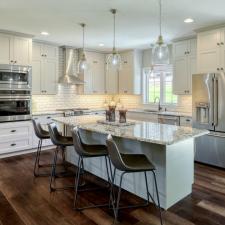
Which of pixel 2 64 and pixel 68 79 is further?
pixel 68 79

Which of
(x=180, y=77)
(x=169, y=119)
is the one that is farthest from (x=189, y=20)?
(x=169, y=119)

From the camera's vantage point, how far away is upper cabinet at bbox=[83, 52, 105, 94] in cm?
675

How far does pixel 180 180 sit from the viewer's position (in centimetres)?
296

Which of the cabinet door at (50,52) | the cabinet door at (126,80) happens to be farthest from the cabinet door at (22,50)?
the cabinet door at (126,80)

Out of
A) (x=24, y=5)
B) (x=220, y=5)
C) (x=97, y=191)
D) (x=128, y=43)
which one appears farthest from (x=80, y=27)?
(x=97, y=191)

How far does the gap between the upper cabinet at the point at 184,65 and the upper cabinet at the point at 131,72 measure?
1417mm

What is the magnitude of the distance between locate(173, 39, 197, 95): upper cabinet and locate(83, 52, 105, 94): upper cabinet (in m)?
2.44

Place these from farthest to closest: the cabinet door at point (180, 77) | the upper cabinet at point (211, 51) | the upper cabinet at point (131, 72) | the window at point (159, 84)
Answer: the upper cabinet at point (131, 72) → the window at point (159, 84) → the cabinet door at point (180, 77) → the upper cabinet at point (211, 51)

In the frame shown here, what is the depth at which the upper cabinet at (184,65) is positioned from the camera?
5168 millimetres

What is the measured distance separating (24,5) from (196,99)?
11.2ft

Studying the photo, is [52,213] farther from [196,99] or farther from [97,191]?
[196,99]

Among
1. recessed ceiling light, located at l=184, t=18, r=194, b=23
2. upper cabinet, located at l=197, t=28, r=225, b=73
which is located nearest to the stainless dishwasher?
upper cabinet, located at l=197, t=28, r=225, b=73

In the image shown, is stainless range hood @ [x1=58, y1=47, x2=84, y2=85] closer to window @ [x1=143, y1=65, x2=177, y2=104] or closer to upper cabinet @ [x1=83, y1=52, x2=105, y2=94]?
upper cabinet @ [x1=83, y1=52, x2=105, y2=94]

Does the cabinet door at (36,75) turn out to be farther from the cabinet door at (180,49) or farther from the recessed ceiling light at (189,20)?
the recessed ceiling light at (189,20)
